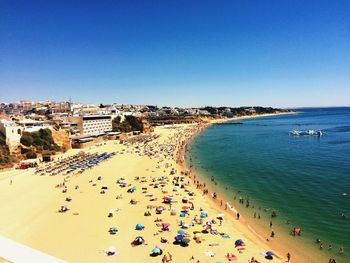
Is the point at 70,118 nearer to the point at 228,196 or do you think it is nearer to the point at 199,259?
the point at 228,196

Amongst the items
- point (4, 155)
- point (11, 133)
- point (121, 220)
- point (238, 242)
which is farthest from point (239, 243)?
point (11, 133)

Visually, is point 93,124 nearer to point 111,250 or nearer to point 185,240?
point 111,250

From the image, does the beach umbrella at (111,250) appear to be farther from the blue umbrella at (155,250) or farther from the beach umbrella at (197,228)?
the beach umbrella at (197,228)

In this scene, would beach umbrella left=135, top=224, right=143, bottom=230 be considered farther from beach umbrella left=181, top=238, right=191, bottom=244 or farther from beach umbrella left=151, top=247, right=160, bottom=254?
beach umbrella left=181, top=238, right=191, bottom=244

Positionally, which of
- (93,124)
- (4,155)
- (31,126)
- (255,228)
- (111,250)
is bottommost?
(255,228)

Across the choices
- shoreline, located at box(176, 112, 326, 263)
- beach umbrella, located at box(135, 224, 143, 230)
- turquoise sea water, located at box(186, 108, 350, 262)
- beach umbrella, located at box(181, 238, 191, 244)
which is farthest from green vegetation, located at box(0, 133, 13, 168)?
beach umbrella, located at box(181, 238, 191, 244)

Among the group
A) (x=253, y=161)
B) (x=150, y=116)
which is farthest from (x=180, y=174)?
(x=150, y=116)

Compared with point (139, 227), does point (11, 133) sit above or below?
above

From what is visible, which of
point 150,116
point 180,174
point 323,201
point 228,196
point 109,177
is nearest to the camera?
point 323,201
